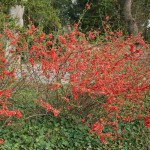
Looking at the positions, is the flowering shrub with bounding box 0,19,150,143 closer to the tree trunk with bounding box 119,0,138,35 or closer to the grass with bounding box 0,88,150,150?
the grass with bounding box 0,88,150,150

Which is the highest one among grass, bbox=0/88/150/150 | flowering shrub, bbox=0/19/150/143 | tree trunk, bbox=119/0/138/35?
tree trunk, bbox=119/0/138/35

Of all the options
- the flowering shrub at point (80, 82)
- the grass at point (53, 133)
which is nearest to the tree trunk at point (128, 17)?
the flowering shrub at point (80, 82)

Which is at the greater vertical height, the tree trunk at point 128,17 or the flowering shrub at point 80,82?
the tree trunk at point 128,17

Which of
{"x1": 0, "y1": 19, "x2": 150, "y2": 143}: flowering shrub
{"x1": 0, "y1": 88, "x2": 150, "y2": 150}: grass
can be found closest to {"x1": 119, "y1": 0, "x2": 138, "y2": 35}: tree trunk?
{"x1": 0, "y1": 19, "x2": 150, "y2": 143}: flowering shrub

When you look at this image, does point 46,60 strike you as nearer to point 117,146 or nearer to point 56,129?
point 56,129

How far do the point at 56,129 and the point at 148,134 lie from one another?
65.2 inches

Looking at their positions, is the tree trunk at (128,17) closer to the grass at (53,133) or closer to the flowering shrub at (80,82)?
the flowering shrub at (80,82)

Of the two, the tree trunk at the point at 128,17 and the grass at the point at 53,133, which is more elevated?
the tree trunk at the point at 128,17

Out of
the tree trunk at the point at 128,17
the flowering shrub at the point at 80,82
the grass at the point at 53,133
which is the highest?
the tree trunk at the point at 128,17

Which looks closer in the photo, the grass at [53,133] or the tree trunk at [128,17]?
the grass at [53,133]

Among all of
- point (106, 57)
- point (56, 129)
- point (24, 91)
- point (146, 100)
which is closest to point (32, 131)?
point (56, 129)

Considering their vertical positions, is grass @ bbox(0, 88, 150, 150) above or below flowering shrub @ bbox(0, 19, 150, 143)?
below

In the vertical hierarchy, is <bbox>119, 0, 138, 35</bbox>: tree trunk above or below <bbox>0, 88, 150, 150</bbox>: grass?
above

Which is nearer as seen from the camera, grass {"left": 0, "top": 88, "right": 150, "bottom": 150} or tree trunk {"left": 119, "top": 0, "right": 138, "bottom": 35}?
grass {"left": 0, "top": 88, "right": 150, "bottom": 150}
